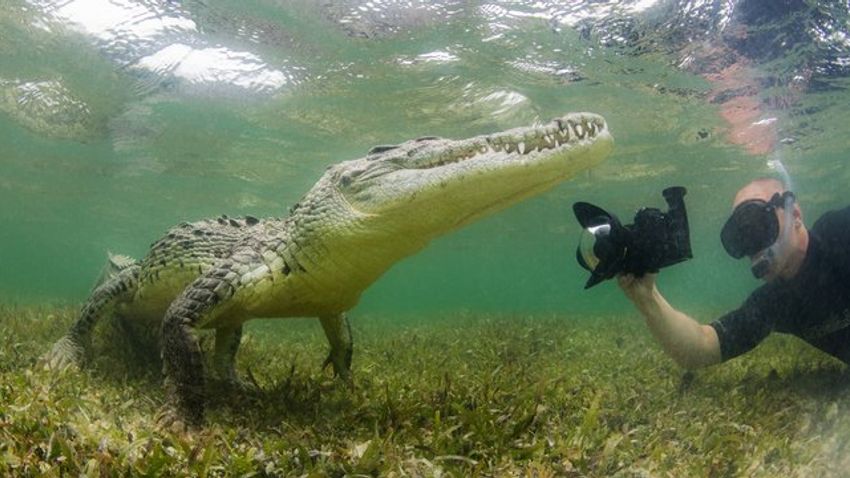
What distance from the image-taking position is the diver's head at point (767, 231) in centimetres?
475

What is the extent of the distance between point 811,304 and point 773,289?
0.31 metres

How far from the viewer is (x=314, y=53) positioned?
34.4ft

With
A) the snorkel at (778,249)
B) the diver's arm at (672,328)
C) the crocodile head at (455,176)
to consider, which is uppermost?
the crocodile head at (455,176)

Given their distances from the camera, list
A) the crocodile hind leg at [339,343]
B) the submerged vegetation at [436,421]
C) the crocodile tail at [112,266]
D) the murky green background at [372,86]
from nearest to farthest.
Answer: the submerged vegetation at [436,421] → the crocodile hind leg at [339,343] → the crocodile tail at [112,266] → the murky green background at [372,86]

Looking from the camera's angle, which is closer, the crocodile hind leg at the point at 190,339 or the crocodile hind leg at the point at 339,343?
the crocodile hind leg at the point at 190,339

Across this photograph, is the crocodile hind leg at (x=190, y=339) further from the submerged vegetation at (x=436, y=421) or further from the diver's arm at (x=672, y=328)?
the diver's arm at (x=672, y=328)

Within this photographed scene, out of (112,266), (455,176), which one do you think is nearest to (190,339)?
(455,176)

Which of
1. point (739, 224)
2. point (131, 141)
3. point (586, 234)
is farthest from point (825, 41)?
point (131, 141)

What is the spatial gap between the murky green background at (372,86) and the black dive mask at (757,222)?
466 cm

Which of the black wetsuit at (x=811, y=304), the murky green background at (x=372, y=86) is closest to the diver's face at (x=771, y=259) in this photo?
the black wetsuit at (x=811, y=304)

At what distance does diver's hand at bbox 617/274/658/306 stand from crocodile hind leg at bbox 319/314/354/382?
2.24m

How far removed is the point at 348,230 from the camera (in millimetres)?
3395

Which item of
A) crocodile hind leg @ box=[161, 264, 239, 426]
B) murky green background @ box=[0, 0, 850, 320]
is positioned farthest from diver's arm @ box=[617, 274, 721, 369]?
murky green background @ box=[0, 0, 850, 320]

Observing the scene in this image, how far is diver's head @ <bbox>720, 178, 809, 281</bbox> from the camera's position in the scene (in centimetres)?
475
